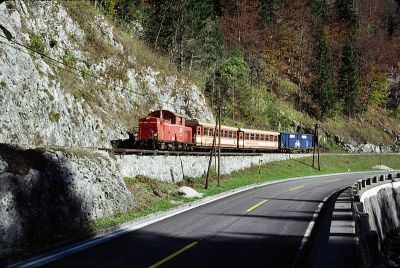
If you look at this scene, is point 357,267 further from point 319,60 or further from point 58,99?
point 319,60

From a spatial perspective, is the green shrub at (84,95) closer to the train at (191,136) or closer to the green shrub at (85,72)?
the green shrub at (85,72)

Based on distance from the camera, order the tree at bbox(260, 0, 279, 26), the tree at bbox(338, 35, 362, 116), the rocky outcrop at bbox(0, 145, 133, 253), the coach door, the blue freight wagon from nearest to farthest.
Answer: the rocky outcrop at bbox(0, 145, 133, 253), the coach door, the blue freight wagon, the tree at bbox(260, 0, 279, 26), the tree at bbox(338, 35, 362, 116)

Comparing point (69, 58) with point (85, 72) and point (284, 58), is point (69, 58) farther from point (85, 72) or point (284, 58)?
point (284, 58)

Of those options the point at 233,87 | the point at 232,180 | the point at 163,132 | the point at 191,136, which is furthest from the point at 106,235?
the point at 233,87

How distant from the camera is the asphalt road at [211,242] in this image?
10266 millimetres

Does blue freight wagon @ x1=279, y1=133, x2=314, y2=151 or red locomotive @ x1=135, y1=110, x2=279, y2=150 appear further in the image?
blue freight wagon @ x1=279, y1=133, x2=314, y2=151

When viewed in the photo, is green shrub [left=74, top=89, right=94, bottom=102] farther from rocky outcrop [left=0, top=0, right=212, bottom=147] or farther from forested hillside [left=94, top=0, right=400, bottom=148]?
forested hillside [left=94, top=0, right=400, bottom=148]

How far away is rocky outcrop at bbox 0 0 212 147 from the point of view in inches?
929

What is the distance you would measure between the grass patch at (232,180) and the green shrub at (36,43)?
13.2m

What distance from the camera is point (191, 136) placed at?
37875 millimetres

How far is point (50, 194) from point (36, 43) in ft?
65.5

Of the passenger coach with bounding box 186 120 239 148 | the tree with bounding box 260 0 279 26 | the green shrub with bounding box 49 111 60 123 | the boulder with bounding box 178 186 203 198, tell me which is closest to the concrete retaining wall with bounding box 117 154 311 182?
the passenger coach with bounding box 186 120 239 148

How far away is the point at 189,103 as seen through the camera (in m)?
50.8

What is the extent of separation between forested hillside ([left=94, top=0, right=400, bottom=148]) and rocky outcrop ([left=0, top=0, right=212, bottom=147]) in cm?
958
